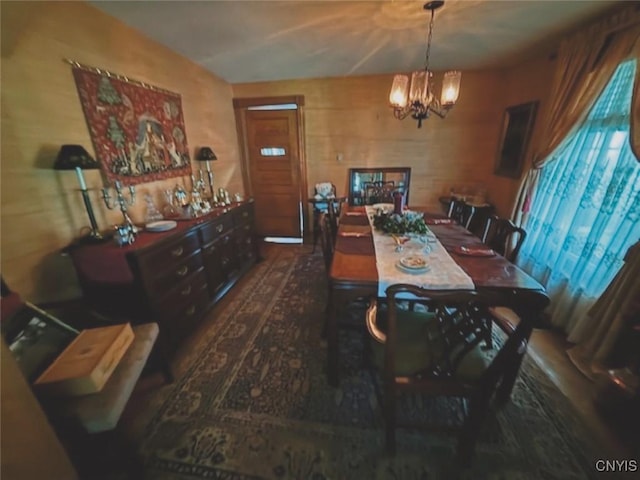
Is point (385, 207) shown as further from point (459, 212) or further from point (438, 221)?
point (459, 212)

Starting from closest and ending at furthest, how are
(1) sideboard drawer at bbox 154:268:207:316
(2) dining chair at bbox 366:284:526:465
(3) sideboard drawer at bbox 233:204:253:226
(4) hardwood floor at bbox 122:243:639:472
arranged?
(2) dining chair at bbox 366:284:526:465 → (4) hardwood floor at bbox 122:243:639:472 → (1) sideboard drawer at bbox 154:268:207:316 → (3) sideboard drawer at bbox 233:204:253:226

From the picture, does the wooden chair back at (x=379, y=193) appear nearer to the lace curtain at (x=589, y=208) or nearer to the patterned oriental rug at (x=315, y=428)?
the lace curtain at (x=589, y=208)

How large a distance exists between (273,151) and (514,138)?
10.7ft

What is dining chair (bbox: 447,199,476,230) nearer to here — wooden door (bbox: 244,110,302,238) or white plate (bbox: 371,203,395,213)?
white plate (bbox: 371,203,395,213)

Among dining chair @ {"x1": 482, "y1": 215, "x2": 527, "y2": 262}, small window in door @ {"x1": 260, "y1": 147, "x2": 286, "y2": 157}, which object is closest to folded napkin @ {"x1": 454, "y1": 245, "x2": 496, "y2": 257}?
dining chair @ {"x1": 482, "y1": 215, "x2": 527, "y2": 262}

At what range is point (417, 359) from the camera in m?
1.20

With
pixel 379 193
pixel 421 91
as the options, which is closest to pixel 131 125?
pixel 421 91

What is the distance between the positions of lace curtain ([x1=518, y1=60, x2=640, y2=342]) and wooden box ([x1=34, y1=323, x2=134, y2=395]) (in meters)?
2.99

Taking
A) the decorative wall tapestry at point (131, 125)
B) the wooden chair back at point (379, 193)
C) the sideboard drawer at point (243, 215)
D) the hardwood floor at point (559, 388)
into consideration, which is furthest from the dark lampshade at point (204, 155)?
the wooden chair back at point (379, 193)

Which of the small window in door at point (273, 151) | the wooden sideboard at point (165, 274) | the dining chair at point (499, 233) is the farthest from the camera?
the small window in door at point (273, 151)

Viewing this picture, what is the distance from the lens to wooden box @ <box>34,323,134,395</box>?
1032mm

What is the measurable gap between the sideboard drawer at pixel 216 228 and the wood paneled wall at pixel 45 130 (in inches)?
24.6

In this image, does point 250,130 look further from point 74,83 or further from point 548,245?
point 548,245

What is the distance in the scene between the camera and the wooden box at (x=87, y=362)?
1032mm
